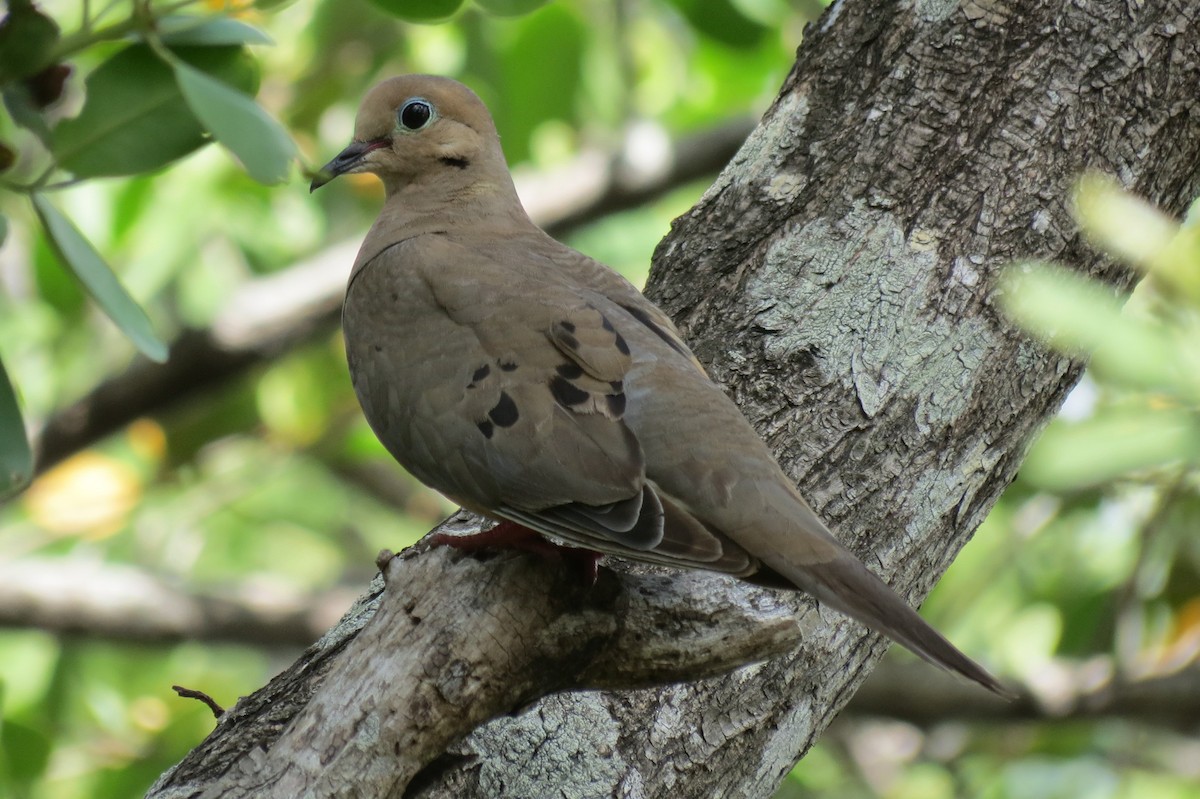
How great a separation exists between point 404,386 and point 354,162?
1123 mm

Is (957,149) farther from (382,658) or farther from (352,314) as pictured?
(382,658)

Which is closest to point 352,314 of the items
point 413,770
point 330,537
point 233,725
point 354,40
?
point 233,725

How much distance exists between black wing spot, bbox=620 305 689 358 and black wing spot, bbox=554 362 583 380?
22 centimetres

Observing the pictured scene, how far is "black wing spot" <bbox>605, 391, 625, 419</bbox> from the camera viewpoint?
2717 mm

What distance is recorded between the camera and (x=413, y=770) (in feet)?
7.55

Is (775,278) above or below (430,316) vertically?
above

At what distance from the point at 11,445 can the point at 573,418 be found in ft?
3.59

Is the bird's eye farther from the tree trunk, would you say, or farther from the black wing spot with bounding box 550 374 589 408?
the black wing spot with bounding box 550 374 589 408

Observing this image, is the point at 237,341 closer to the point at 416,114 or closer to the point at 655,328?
the point at 416,114

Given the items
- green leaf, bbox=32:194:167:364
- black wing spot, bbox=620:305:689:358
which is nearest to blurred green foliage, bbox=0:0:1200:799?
black wing spot, bbox=620:305:689:358

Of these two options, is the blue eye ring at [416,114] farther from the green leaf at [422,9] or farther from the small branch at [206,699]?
the small branch at [206,699]

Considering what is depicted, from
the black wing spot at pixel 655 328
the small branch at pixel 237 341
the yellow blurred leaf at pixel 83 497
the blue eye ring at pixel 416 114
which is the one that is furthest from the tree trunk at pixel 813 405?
the yellow blurred leaf at pixel 83 497

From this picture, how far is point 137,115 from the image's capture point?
2070mm

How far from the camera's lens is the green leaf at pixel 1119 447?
125 cm
